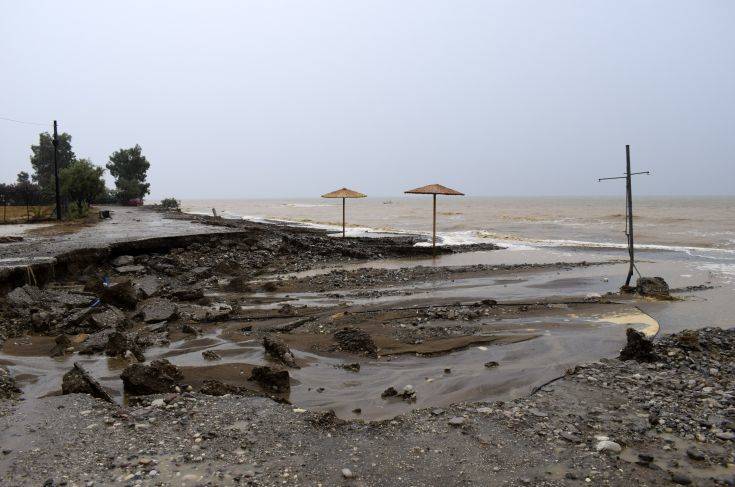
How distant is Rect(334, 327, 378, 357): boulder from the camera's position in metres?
6.60

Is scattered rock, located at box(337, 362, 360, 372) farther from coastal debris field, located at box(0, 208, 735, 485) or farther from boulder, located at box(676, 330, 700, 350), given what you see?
boulder, located at box(676, 330, 700, 350)

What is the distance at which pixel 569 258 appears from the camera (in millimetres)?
17359

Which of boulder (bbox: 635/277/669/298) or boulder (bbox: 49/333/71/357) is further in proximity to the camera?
boulder (bbox: 635/277/669/298)

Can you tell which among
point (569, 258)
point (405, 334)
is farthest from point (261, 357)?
point (569, 258)

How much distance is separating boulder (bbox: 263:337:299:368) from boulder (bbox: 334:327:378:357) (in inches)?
29.4

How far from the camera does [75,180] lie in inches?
1243

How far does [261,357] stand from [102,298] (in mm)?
3918

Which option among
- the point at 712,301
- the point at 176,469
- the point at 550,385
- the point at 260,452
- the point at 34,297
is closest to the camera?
the point at 176,469

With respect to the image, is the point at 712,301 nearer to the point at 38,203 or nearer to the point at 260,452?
the point at 260,452

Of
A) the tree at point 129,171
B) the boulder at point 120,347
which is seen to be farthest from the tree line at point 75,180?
the boulder at point 120,347

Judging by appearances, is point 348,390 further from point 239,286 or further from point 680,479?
point 239,286

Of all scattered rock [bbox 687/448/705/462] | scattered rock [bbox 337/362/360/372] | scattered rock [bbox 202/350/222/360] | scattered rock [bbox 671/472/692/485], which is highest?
scattered rock [bbox 202/350/222/360]

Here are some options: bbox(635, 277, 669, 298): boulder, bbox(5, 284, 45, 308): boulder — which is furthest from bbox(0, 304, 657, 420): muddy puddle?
bbox(635, 277, 669, 298): boulder

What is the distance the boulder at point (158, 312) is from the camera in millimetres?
7925
